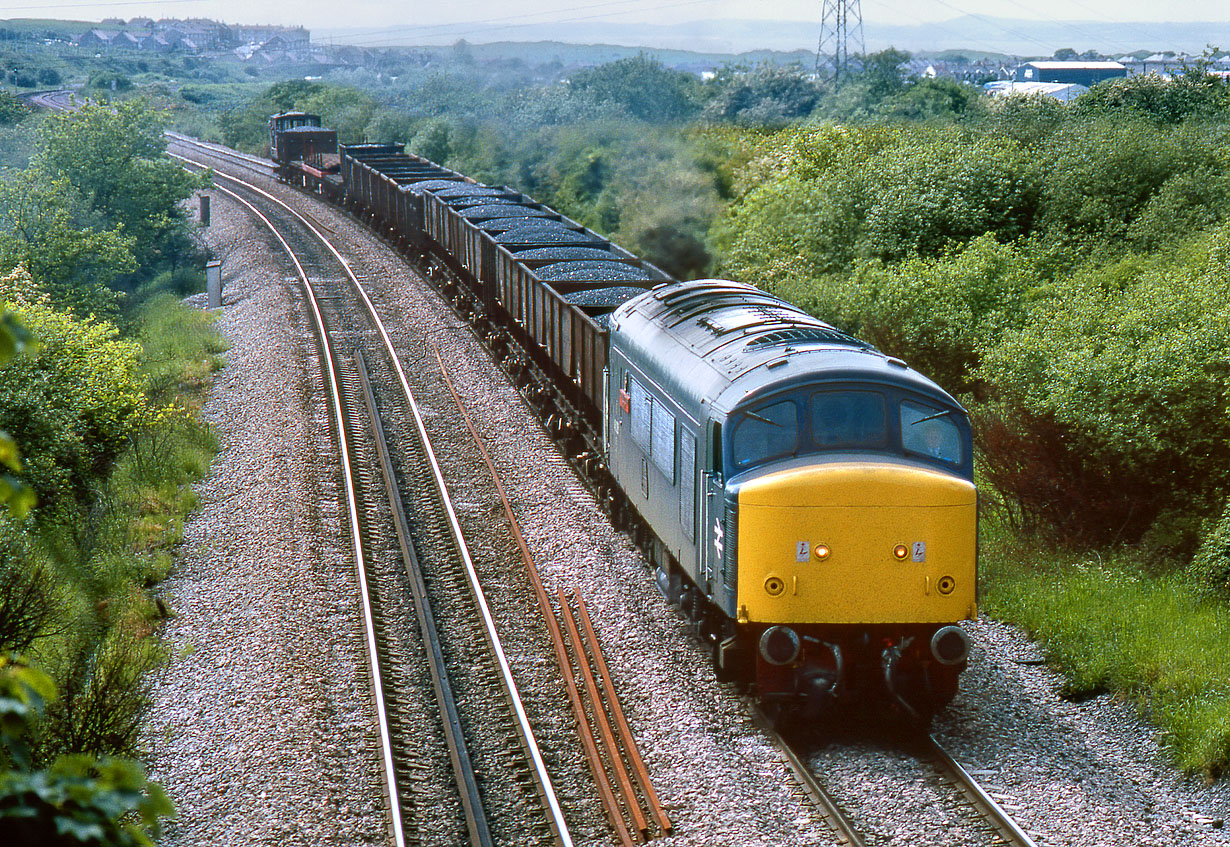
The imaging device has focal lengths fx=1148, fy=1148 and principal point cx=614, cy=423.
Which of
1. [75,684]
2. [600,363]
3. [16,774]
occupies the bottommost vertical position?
[75,684]

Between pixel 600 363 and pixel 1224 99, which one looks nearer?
pixel 600 363

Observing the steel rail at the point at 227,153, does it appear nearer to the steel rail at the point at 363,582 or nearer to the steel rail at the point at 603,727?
the steel rail at the point at 363,582

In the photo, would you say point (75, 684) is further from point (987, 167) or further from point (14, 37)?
point (14, 37)

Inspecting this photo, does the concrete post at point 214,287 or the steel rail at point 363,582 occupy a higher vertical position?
the concrete post at point 214,287

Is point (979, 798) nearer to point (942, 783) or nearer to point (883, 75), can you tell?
point (942, 783)

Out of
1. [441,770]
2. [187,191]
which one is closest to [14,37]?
[187,191]

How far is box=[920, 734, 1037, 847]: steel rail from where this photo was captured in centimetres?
859

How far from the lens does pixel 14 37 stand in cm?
18800

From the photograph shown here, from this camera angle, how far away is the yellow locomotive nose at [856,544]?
9727 mm

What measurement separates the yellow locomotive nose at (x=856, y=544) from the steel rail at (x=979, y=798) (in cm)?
112

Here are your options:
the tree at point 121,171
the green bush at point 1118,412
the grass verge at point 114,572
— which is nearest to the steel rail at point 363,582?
the grass verge at point 114,572

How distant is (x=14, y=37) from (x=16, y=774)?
218416mm

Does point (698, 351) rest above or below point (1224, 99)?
below

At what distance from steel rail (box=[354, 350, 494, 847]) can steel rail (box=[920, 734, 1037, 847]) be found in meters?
3.81
